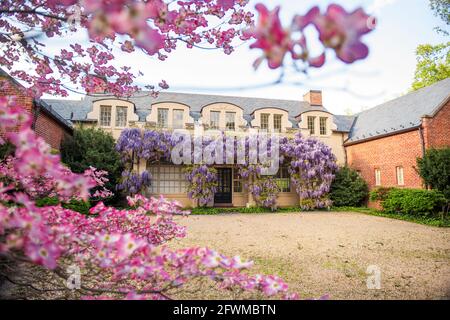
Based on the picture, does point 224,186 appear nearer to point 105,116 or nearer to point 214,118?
point 214,118

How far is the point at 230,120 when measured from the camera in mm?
15812

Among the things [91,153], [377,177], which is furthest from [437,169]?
[91,153]

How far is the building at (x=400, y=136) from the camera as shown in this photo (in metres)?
12.2

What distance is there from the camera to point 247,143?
1480 cm

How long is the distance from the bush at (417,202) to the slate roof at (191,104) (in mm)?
6746

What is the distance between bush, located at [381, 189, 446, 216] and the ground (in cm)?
127

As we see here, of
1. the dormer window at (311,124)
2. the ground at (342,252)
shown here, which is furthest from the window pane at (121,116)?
the dormer window at (311,124)

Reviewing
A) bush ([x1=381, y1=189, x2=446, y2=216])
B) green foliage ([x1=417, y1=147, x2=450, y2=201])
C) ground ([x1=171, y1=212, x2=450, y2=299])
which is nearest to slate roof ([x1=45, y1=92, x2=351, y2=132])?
green foliage ([x1=417, y1=147, x2=450, y2=201])

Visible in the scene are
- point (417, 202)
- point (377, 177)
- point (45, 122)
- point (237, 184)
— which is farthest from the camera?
point (237, 184)

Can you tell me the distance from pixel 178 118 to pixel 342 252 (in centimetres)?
1125

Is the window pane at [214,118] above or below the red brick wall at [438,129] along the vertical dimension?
above

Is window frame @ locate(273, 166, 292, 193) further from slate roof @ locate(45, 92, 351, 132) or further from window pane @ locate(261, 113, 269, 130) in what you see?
slate roof @ locate(45, 92, 351, 132)

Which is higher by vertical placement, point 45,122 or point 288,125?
point 288,125

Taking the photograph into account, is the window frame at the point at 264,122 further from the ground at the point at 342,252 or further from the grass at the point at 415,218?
the ground at the point at 342,252
